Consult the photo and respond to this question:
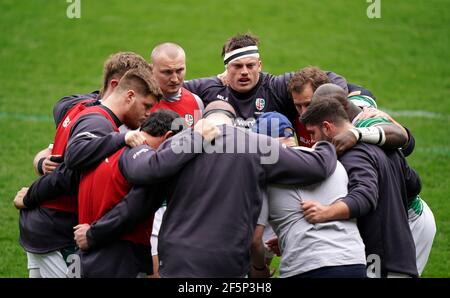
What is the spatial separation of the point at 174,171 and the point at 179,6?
15.6 metres

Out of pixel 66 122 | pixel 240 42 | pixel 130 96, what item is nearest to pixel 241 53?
pixel 240 42

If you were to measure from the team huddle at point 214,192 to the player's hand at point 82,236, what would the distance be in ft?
0.04

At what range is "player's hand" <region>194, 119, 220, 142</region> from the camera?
5316 mm

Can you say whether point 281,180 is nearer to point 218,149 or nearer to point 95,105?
point 218,149

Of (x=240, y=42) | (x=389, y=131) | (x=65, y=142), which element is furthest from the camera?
(x=240, y=42)

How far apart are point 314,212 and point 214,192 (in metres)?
0.70

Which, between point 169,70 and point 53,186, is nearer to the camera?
point 53,186

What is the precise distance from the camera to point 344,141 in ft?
19.0

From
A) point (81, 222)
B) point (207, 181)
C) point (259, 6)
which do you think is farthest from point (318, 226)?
point (259, 6)

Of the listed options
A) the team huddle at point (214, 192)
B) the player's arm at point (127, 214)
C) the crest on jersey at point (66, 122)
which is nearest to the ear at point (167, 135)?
the team huddle at point (214, 192)

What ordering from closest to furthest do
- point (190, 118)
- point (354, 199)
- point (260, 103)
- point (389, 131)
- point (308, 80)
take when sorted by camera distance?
point (354, 199), point (389, 131), point (308, 80), point (190, 118), point (260, 103)

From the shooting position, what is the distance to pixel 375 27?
19000 mm

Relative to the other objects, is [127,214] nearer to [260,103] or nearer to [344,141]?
[344,141]

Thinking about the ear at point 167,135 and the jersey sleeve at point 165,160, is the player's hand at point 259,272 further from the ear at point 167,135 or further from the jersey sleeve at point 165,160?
the jersey sleeve at point 165,160
